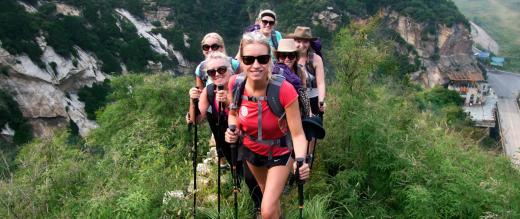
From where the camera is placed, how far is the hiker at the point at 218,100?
3.58 metres

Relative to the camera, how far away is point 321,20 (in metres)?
59.6

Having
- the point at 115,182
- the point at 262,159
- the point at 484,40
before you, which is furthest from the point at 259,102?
the point at 484,40

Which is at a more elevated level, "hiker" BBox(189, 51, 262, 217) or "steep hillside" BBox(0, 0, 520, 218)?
"hiker" BBox(189, 51, 262, 217)

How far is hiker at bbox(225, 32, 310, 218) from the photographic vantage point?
114 inches

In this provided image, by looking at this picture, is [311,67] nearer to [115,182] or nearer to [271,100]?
Result: [271,100]

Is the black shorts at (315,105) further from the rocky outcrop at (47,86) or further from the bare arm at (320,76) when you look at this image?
the rocky outcrop at (47,86)

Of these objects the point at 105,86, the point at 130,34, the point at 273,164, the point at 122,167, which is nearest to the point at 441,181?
the point at 273,164

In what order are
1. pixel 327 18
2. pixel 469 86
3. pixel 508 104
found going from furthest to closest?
1. pixel 327 18
2. pixel 469 86
3. pixel 508 104

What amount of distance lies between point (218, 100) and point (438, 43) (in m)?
72.5

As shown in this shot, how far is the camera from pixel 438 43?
68812 mm

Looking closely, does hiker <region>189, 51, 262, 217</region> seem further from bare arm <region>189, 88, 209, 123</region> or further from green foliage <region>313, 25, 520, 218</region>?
green foliage <region>313, 25, 520, 218</region>

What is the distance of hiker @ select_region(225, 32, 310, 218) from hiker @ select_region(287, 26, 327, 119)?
1.45 meters

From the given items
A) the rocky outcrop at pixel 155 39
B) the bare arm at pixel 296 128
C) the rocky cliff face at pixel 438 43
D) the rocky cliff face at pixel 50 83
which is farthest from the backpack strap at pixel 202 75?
the rocky cliff face at pixel 438 43

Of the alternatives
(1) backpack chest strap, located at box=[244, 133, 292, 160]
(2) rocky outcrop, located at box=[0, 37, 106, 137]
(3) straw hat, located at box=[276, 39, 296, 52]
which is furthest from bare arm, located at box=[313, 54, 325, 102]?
(2) rocky outcrop, located at box=[0, 37, 106, 137]
